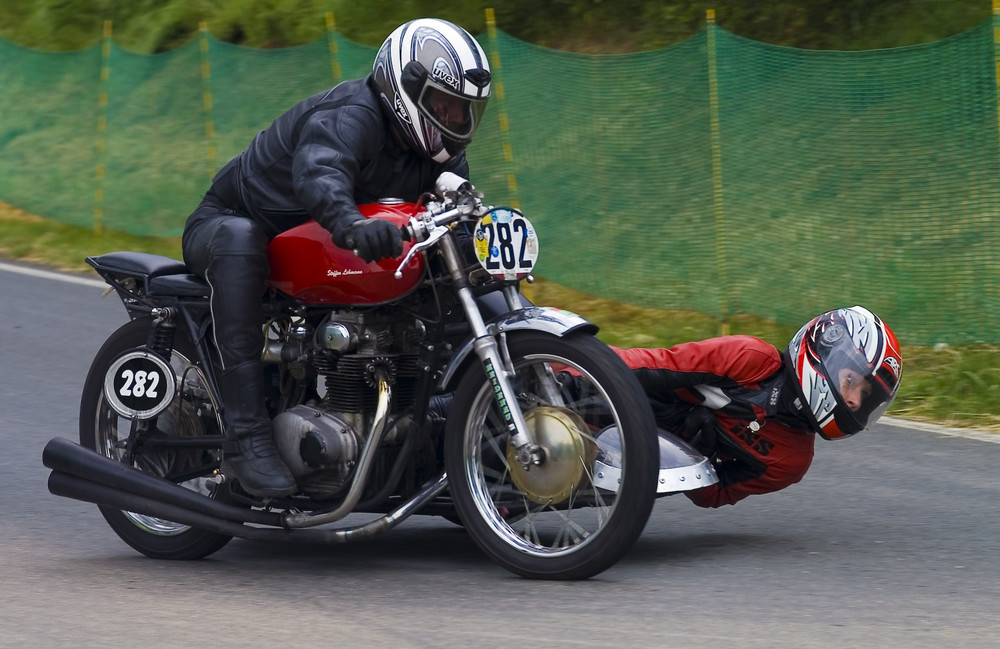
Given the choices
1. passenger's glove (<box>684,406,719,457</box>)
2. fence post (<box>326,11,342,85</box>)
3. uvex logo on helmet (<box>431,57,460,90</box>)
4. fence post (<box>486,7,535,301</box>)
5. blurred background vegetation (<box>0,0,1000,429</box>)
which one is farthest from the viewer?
fence post (<box>326,11,342,85</box>)

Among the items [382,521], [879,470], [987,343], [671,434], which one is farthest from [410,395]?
[987,343]

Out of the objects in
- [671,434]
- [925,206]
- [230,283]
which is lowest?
[671,434]

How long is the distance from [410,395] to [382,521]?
450 millimetres

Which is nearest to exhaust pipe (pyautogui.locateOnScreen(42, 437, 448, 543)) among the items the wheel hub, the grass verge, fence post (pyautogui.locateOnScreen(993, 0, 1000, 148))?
the wheel hub

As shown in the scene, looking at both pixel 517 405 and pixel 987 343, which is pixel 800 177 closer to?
pixel 987 343

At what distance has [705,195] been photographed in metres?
10.1

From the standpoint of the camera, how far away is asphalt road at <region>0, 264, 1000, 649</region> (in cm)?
436

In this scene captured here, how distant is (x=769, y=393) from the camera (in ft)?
17.8

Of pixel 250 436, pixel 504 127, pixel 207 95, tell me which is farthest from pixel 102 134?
pixel 250 436

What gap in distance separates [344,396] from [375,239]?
723 millimetres

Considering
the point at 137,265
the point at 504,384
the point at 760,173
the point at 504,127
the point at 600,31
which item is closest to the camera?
the point at 504,384

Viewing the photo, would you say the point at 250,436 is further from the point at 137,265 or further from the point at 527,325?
the point at 527,325

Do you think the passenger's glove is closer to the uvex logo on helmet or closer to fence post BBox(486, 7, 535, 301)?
the uvex logo on helmet

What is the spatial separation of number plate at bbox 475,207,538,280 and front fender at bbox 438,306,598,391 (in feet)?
0.45
